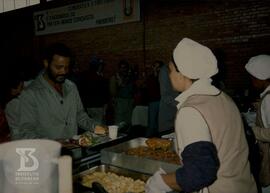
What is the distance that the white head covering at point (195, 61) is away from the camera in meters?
1.73

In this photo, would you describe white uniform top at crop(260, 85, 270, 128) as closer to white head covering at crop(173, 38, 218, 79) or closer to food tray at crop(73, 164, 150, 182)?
food tray at crop(73, 164, 150, 182)

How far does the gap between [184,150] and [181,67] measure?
1.38 ft

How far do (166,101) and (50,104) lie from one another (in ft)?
7.58

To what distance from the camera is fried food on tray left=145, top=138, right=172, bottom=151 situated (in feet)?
9.24

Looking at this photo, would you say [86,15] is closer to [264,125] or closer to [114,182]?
[264,125]

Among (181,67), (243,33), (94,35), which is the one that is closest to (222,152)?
(181,67)

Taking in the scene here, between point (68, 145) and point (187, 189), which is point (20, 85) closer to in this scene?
point (68, 145)

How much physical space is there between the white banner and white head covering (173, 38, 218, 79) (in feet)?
21.9

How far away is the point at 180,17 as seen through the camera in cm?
776

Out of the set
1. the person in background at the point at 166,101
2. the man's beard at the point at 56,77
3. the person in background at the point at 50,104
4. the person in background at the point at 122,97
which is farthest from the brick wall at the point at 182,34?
the man's beard at the point at 56,77

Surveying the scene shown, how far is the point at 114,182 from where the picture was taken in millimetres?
2346

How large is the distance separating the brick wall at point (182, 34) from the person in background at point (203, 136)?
17.4ft

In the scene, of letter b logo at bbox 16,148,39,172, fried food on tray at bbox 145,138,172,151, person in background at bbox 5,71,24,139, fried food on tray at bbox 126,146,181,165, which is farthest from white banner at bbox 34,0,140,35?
letter b logo at bbox 16,148,39,172

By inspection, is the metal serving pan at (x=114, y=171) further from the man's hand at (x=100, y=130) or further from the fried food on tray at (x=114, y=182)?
the man's hand at (x=100, y=130)
